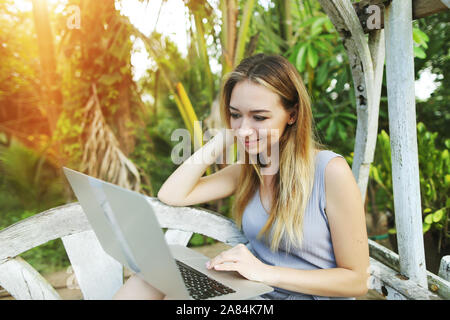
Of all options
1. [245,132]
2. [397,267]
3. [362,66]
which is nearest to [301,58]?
[362,66]

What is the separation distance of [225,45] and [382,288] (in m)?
1.67

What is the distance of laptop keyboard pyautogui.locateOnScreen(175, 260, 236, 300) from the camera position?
43.6 inches

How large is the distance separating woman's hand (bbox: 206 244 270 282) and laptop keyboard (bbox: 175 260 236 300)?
0.05m

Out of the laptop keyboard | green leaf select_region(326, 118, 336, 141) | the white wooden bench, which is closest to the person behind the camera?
the laptop keyboard

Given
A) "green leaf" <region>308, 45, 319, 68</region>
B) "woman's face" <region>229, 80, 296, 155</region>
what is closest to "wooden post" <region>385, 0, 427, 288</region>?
"woman's face" <region>229, 80, 296, 155</region>

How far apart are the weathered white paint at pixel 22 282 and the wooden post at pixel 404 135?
134cm

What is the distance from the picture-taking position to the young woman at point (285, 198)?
3.88 ft

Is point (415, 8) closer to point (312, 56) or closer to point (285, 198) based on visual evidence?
point (285, 198)

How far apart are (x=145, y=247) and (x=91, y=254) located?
71cm

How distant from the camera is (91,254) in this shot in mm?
1473

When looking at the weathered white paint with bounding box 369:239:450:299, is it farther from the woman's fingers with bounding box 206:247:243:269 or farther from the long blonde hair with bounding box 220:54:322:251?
the woman's fingers with bounding box 206:247:243:269

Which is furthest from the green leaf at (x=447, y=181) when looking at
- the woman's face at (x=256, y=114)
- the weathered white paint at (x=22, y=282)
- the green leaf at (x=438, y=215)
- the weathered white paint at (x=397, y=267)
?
the weathered white paint at (x=22, y=282)

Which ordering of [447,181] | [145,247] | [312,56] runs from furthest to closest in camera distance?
[312,56]
[447,181]
[145,247]
